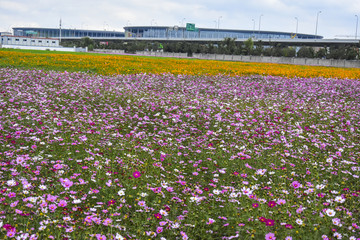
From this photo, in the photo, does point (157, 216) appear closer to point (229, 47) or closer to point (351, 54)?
point (351, 54)

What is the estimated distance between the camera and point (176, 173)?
5.20 meters

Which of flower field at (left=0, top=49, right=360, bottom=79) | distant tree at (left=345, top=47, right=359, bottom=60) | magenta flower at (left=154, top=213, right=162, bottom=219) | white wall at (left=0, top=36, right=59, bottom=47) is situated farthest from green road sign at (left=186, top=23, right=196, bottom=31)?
magenta flower at (left=154, top=213, right=162, bottom=219)

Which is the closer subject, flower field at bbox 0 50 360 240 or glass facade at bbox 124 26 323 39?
flower field at bbox 0 50 360 240

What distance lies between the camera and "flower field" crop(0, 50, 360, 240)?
3459 mm

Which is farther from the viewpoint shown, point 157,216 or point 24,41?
point 24,41

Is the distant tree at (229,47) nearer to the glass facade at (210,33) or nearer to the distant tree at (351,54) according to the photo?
the distant tree at (351,54)

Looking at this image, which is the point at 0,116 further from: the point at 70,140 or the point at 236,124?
the point at 236,124

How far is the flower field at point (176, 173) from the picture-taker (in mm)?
3459

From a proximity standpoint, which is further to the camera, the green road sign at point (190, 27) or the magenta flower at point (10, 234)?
the green road sign at point (190, 27)

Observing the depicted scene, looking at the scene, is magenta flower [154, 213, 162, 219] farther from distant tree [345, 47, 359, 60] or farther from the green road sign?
the green road sign

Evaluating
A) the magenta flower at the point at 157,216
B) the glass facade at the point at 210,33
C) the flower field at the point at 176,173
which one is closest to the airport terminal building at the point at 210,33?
the glass facade at the point at 210,33

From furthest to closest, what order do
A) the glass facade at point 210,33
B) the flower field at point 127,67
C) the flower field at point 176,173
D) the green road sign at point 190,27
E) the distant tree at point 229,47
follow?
the glass facade at point 210,33
the green road sign at point 190,27
the distant tree at point 229,47
the flower field at point 127,67
the flower field at point 176,173

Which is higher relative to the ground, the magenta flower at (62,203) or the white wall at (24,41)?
the white wall at (24,41)

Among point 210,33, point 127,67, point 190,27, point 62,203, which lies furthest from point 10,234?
point 210,33
